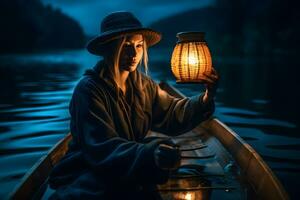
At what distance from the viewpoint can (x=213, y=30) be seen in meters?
80.1

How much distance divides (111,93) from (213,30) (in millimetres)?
Answer: 79179

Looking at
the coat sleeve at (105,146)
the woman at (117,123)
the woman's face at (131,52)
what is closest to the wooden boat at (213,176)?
the woman at (117,123)

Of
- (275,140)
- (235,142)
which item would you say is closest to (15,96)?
(275,140)

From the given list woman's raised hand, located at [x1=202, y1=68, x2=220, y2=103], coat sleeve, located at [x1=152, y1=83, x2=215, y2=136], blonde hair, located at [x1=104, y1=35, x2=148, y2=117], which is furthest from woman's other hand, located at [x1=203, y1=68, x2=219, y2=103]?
blonde hair, located at [x1=104, y1=35, x2=148, y2=117]

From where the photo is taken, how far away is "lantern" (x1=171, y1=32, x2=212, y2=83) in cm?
361

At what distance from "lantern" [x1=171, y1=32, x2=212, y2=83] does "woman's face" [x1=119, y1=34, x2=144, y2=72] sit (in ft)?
1.55

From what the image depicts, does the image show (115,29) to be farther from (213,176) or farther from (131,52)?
(213,176)

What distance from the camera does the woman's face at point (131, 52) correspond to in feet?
10.9

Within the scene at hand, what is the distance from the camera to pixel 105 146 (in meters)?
2.87

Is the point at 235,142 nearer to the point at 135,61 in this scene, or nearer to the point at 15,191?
the point at 135,61

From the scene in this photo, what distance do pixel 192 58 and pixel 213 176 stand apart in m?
1.42

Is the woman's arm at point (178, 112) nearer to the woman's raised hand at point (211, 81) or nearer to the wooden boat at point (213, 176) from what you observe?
the woman's raised hand at point (211, 81)

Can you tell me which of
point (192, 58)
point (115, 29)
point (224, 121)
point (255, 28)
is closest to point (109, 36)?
point (115, 29)

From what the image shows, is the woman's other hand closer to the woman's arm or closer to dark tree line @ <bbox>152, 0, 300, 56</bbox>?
the woman's arm
